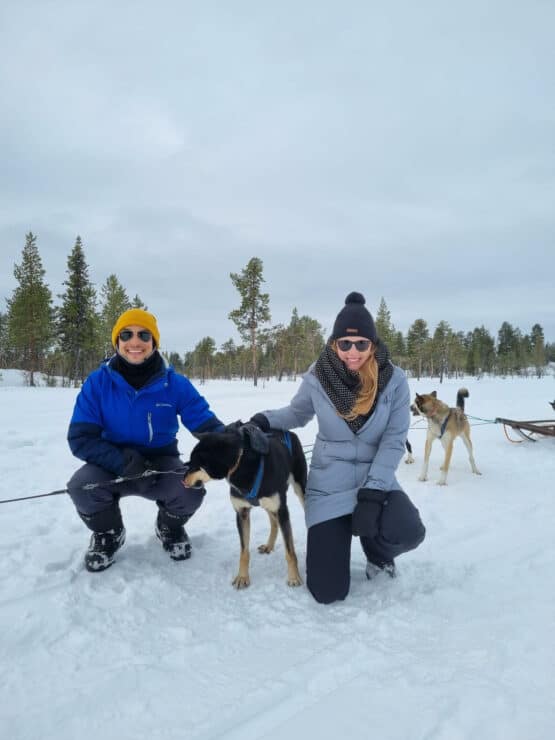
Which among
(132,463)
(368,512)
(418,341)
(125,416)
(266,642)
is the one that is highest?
(418,341)

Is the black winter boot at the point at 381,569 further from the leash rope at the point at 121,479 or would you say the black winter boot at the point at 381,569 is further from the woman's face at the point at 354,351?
→ the leash rope at the point at 121,479

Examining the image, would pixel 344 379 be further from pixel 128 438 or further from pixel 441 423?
pixel 441 423

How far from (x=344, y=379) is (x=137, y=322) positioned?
183cm

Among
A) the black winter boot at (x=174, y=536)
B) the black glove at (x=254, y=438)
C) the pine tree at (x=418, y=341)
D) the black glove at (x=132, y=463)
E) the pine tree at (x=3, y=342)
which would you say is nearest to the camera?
the black glove at (x=254, y=438)

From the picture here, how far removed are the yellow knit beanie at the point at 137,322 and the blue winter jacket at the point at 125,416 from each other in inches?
11.5

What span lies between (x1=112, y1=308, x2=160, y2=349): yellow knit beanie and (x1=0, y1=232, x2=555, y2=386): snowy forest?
0.82 m

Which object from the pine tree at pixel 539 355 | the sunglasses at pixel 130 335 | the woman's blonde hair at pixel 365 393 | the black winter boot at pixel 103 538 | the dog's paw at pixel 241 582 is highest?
the pine tree at pixel 539 355

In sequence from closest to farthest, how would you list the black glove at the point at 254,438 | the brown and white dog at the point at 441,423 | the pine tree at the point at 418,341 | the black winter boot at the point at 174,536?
the black glove at the point at 254,438
the black winter boot at the point at 174,536
the brown and white dog at the point at 441,423
the pine tree at the point at 418,341

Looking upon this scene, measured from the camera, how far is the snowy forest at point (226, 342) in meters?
31.3

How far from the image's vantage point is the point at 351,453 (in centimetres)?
305

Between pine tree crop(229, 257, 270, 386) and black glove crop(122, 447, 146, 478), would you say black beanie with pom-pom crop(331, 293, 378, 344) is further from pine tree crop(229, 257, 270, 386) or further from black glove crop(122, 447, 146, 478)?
pine tree crop(229, 257, 270, 386)

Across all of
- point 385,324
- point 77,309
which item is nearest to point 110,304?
point 77,309

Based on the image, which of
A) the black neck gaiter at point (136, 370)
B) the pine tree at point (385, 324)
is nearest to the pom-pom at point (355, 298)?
the black neck gaiter at point (136, 370)

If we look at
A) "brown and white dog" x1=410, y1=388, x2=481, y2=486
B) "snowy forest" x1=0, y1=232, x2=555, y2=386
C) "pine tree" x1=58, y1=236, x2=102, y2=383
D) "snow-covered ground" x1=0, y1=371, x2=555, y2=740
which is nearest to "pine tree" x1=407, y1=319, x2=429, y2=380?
"snowy forest" x1=0, y1=232, x2=555, y2=386
